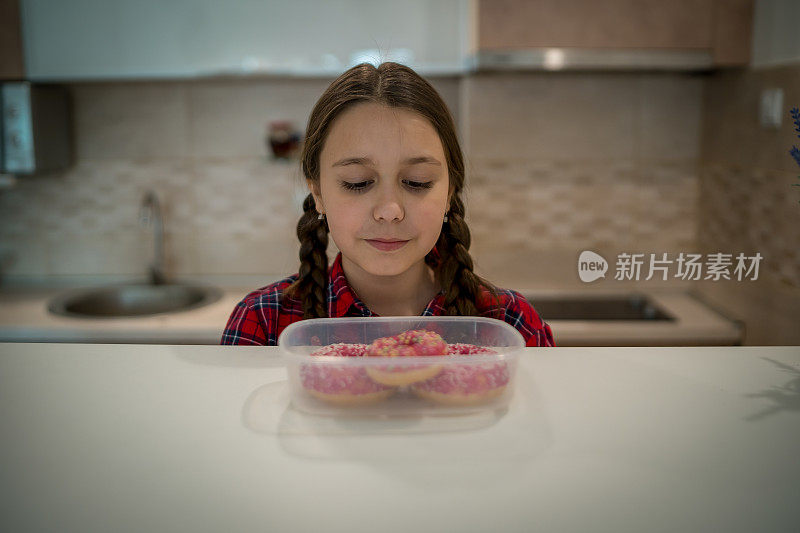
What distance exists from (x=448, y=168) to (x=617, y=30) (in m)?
1.18

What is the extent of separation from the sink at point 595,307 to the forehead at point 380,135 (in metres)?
1.37

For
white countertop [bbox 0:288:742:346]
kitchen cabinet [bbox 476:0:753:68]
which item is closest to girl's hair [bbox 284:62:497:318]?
white countertop [bbox 0:288:742:346]

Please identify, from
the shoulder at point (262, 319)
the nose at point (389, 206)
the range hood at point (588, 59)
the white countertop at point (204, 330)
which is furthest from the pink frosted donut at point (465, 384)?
the range hood at point (588, 59)

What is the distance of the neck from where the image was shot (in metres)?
1.14

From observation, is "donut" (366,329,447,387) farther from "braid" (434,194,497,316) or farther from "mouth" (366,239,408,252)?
"braid" (434,194,497,316)

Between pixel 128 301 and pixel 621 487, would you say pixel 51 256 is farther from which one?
pixel 621 487

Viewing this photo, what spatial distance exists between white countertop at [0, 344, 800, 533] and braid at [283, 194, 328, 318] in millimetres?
412

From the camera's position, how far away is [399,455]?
1.79 ft

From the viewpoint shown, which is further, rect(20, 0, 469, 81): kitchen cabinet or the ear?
rect(20, 0, 469, 81): kitchen cabinet

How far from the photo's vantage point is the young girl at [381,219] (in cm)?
88

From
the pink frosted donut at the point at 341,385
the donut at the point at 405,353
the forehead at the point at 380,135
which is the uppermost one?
the forehead at the point at 380,135

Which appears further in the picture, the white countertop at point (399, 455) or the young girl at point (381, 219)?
the young girl at point (381, 219)

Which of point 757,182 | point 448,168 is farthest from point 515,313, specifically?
point 757,182

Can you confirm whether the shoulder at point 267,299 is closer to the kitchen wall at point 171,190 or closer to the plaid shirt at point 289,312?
the plaid shirt at point 289,312
